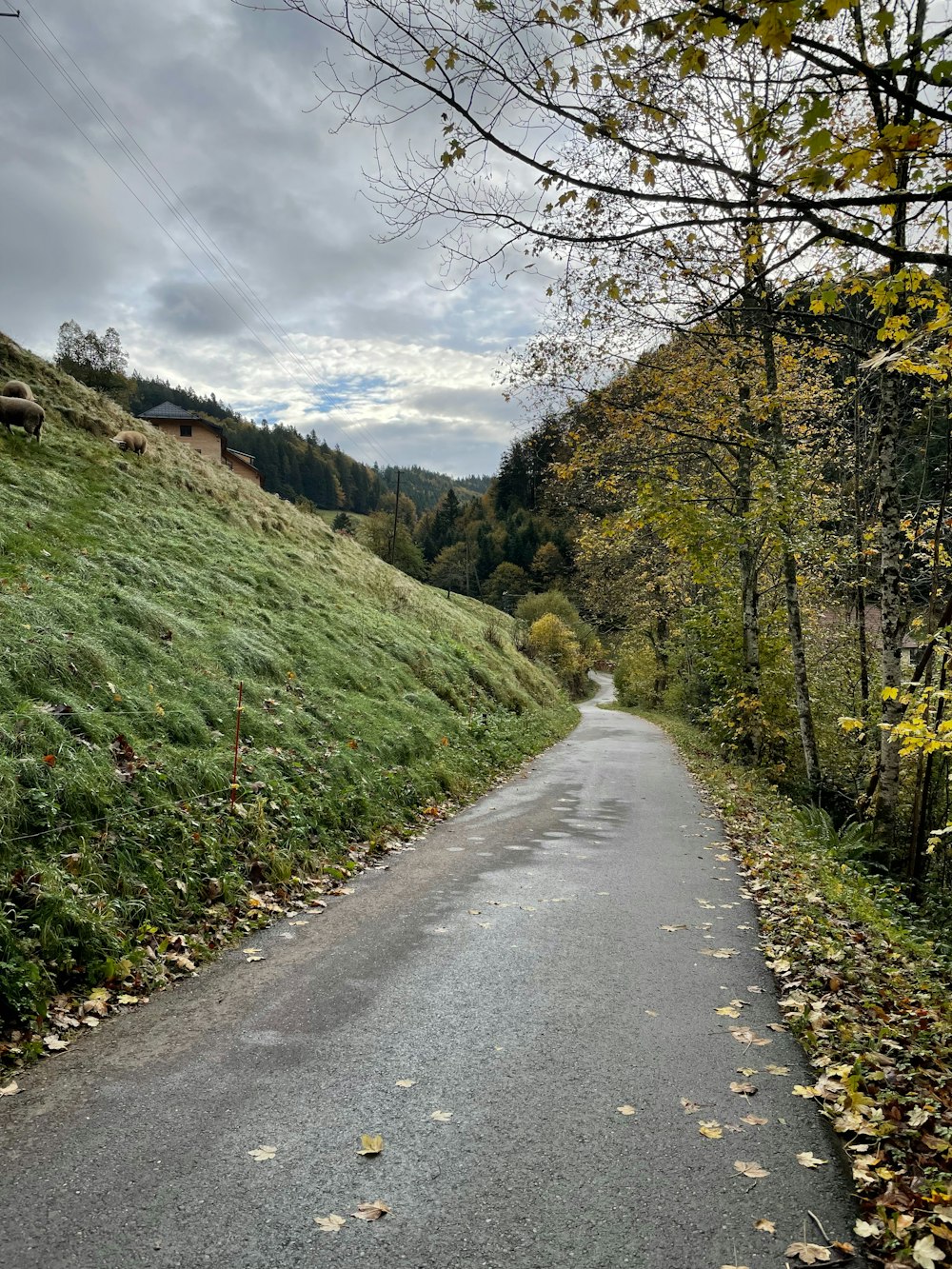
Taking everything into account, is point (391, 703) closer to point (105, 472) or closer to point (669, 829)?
point (669, 829)

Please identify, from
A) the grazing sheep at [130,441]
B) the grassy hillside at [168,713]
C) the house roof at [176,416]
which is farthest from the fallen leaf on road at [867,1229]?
the house roof at [176,416]

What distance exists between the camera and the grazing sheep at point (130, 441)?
1931 centimetres

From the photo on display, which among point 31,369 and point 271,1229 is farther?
point 31,369

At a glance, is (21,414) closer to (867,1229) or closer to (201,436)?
(867,1229)

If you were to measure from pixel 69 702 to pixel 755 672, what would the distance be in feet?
44.7

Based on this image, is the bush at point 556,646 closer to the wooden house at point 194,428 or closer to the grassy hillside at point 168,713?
the wooden house at point 194,428

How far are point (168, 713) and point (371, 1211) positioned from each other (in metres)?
6.60

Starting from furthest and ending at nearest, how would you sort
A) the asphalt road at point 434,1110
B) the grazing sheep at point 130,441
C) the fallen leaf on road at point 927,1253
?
the grazing sheep at point 130,441, the asphalt road at point 434,1110, the fallen leaf on road at point 927,1253

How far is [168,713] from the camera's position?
8.72 m

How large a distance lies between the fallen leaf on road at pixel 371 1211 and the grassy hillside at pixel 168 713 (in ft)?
8.20

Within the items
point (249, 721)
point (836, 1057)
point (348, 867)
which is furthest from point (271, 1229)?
point (249, 721)

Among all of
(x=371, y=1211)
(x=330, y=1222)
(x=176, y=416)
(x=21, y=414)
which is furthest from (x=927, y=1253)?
(x=176, y=416)

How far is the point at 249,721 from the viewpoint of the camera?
10031 millimetres

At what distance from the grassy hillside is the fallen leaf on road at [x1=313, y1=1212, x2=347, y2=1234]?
2.40 meters
